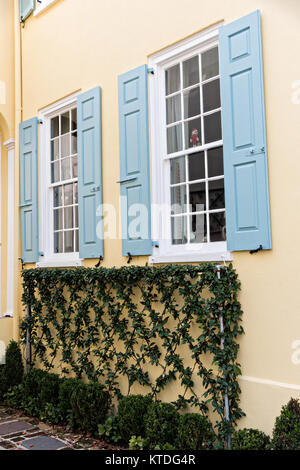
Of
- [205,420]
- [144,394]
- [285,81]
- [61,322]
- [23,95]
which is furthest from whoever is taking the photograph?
[23,95]

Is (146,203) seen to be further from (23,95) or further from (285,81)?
(23,95)

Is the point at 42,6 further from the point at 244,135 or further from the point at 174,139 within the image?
the point at 244,135

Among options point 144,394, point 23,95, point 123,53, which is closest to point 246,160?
point 123,53

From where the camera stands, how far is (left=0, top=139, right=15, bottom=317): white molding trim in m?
6.89

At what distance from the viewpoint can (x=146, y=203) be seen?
481 cm

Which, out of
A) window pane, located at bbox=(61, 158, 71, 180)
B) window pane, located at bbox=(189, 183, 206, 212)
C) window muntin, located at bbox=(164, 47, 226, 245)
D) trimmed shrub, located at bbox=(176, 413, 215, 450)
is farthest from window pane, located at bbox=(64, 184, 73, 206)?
trimmed shrub, located at bbox=(176, 413, 215, 450)

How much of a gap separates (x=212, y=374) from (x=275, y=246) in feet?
4.25

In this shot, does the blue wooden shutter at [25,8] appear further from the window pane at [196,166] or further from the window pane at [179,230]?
the window pane at [179,230]

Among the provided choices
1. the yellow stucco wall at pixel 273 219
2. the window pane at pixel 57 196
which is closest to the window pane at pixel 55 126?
the window pane at pixel 57 196

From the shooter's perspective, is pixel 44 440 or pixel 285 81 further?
pixel 44 440

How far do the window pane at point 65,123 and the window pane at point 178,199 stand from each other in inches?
88.0

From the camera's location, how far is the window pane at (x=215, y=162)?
434 cm

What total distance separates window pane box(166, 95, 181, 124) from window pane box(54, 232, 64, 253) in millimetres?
2402

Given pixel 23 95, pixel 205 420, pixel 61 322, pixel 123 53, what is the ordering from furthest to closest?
pixel 23 95 → pixel 61 322 → pixel 123 53 → pixel 205 420
